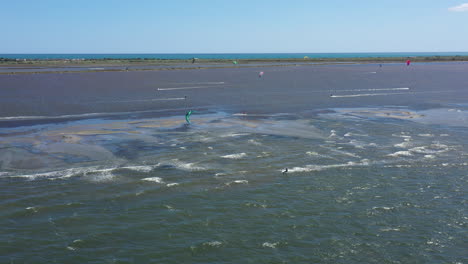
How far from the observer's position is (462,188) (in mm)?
17797

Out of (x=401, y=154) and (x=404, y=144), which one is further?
(x=404, y=144)

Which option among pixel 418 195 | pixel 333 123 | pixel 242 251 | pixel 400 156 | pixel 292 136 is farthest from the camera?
pixel 333 123

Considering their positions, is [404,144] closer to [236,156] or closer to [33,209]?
[236,156]

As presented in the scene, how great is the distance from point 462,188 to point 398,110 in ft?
74.1

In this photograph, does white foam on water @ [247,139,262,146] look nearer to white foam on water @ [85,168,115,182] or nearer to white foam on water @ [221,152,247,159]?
white foam on water @ [221,152,247,159]

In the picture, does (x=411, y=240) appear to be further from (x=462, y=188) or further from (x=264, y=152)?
(x=264, y=152)

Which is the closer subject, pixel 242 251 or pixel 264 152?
pixel 242 251

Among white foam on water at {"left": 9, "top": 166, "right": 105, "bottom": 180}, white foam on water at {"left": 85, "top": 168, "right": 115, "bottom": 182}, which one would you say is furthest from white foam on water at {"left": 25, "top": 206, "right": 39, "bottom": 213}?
white foam on water at {"left": 9, "top": 166, "right": 105, "bottom": 180}

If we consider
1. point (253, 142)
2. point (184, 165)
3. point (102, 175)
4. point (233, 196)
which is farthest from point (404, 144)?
point (102, 175)

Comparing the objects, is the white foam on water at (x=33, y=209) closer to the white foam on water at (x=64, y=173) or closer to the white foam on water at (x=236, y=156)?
the white foam on water at (x=64, y=173)

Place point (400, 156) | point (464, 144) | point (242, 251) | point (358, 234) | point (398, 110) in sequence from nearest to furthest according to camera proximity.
→ point (242, 251) < point (358, 234) < point (400, 156) < point (464, 144) < point (398, 110)

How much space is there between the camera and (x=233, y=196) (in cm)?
1694

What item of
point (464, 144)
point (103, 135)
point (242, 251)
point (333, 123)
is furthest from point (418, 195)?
point (103, 135)

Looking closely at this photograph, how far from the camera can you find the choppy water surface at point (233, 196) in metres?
12.8
